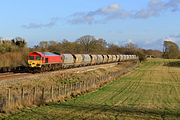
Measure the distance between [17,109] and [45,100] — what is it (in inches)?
173

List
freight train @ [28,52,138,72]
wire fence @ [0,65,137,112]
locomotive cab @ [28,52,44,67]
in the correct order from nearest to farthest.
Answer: wire fence @ [0,65,137,112]
locomotive cab @ [28,52,44,67]
freight train @ [28,52,138,72]

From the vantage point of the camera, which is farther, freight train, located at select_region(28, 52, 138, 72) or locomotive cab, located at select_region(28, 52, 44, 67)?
freight train, located at select_region(28, 52, 138, 72)

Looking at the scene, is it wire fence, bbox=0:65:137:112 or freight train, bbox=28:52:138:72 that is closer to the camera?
wire fence, bbox=0:65:137:112

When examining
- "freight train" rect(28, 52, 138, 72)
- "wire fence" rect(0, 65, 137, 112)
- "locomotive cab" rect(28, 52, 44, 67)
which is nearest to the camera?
"wire fence" rect(0, 65, 137, 112)

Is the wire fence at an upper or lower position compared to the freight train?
lower

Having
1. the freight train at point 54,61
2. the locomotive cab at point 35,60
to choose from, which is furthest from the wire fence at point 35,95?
the freight train at point 54,61

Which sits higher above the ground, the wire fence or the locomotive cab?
the locomotive cab

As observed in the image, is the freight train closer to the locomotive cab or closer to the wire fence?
the locomotive cab

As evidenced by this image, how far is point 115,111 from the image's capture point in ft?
78.5

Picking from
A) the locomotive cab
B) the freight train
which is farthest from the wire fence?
the freight train

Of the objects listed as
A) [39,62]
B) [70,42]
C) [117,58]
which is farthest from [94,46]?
[39,62]

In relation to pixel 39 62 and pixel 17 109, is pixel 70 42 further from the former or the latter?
pixel 17 109

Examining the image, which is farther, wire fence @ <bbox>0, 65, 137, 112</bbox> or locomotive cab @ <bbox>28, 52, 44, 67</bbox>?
locomotive cab @ <bbox>28, 52, 44, 67</bbox>

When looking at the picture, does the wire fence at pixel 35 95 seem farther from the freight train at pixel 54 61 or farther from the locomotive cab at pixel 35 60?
the freight train at pixel 54 61
